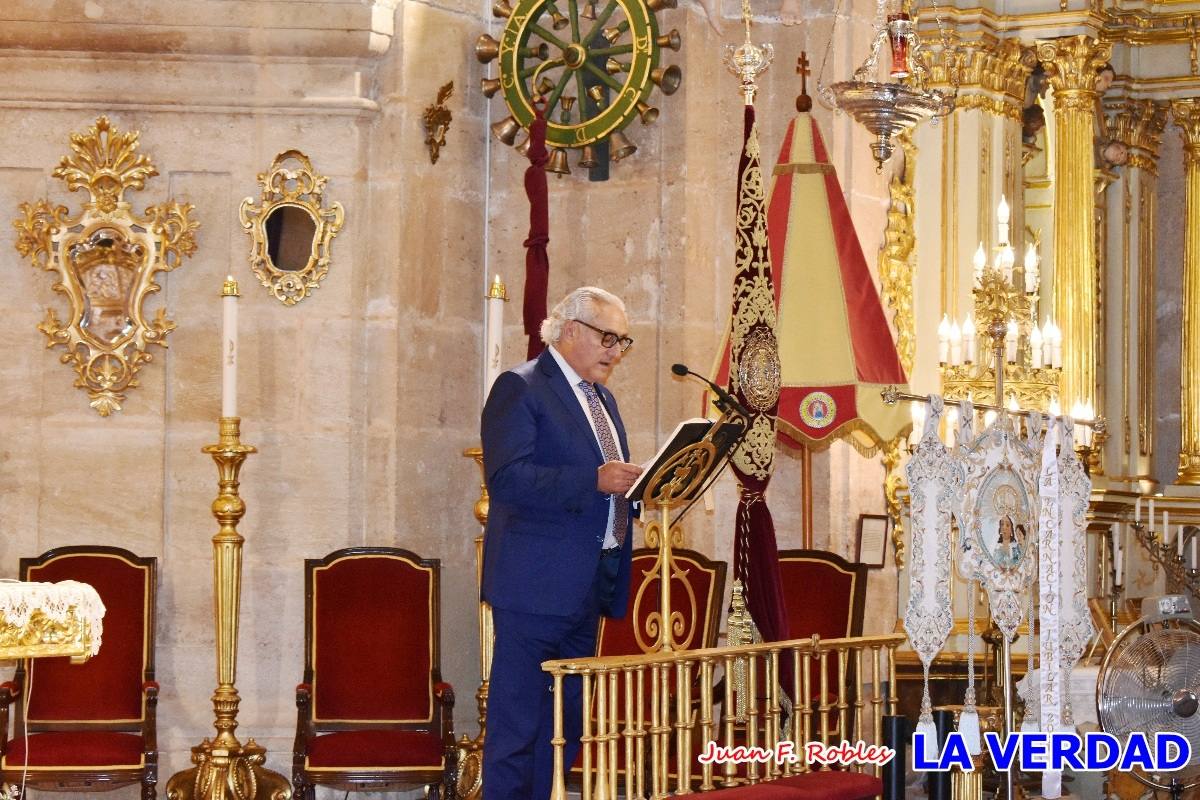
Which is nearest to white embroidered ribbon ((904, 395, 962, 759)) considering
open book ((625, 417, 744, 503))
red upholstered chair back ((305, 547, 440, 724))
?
open book ((625, 417, 744, 503))

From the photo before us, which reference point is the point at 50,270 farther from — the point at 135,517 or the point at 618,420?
the point at 618,420


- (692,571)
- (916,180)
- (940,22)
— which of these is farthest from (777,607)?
(940,22)

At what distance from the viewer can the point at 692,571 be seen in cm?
Answer: 695

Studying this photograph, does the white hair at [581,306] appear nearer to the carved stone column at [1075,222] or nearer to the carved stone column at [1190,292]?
the carved stone column at [1075,222]

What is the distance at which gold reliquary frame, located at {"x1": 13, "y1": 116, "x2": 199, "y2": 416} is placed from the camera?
297 inches

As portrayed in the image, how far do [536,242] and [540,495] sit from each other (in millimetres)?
1971

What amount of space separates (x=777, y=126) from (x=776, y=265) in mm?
927

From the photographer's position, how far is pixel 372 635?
700cm

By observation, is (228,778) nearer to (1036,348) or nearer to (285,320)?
(285,320)

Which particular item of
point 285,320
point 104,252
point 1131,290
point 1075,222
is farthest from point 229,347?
point 1131,290

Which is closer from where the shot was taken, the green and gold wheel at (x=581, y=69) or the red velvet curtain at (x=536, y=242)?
the red velvet curtain at (x=536, y=242)

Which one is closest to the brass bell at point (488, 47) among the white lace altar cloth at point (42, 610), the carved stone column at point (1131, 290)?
the white lace altar cloth at point (42, 610)

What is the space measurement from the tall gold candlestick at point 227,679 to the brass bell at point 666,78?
2.14m

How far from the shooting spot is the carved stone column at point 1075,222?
11.0 m
